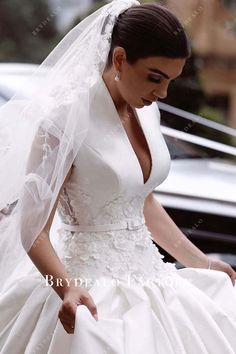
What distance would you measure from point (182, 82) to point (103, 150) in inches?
281

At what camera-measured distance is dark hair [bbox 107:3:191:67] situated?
2.31 metres

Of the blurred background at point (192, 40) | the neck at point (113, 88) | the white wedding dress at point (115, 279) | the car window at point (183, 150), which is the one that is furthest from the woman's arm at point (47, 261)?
the blurred background at point (192, 40)

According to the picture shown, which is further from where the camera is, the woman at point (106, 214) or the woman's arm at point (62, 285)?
the woman at point (106, 214)

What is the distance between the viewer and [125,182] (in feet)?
7.83

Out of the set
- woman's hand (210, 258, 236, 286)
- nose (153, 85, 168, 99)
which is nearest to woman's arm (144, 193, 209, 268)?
woman's hand (210, 258, 236, 286)

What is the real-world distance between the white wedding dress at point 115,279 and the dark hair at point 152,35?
17 centimetres

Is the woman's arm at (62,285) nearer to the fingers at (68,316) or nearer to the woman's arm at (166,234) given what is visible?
the fingers at (68,316)

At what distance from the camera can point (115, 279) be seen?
Answer: 2.46m

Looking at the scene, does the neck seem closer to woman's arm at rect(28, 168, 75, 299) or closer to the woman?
the woman

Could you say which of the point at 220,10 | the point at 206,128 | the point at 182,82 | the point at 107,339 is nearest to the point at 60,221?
the point at 107,339

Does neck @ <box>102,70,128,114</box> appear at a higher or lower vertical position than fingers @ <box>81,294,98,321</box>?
higher

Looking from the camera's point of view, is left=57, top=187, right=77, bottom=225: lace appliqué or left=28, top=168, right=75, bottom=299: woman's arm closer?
left=28, top=168, right=75, bottom=299: woman's arm

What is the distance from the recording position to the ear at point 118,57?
2.35m

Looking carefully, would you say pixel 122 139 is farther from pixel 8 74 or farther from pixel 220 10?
pixel 220 10
